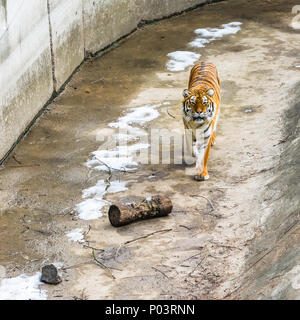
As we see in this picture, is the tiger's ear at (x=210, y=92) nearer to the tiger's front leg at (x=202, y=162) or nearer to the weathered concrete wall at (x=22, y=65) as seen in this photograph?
the tiger's front leg at (x=202, y=162)

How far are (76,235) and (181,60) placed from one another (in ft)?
15.4

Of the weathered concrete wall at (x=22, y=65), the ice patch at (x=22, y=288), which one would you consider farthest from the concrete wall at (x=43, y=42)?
the ice patch at (x=22, y=288)

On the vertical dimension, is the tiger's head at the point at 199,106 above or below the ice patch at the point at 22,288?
above

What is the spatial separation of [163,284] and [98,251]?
2.33 feet

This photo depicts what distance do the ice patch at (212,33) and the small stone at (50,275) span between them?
6.06 meters

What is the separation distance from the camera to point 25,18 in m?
7.47

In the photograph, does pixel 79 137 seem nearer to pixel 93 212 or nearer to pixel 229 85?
pixel 93 212

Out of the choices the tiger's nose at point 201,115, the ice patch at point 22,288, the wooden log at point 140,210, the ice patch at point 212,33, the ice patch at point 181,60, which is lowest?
the ice patch at point 22,288

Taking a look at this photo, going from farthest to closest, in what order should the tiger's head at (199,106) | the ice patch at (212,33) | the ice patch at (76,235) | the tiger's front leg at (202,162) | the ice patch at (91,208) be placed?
the ice patch at (212,33) < the tiger's front leg at (202,162) < the tiger's head at (199,106) < the ice patch at (91,208) < the ice patch at (76,235)

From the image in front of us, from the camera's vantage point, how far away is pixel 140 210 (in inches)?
226

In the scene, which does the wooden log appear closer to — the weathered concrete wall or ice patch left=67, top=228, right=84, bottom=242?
ice patch left=67, top=228, right=84, bottom=242

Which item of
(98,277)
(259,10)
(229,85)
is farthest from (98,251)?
(259,10)

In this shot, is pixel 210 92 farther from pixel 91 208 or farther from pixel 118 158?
pixel 91 208

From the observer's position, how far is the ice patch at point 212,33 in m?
10.5
